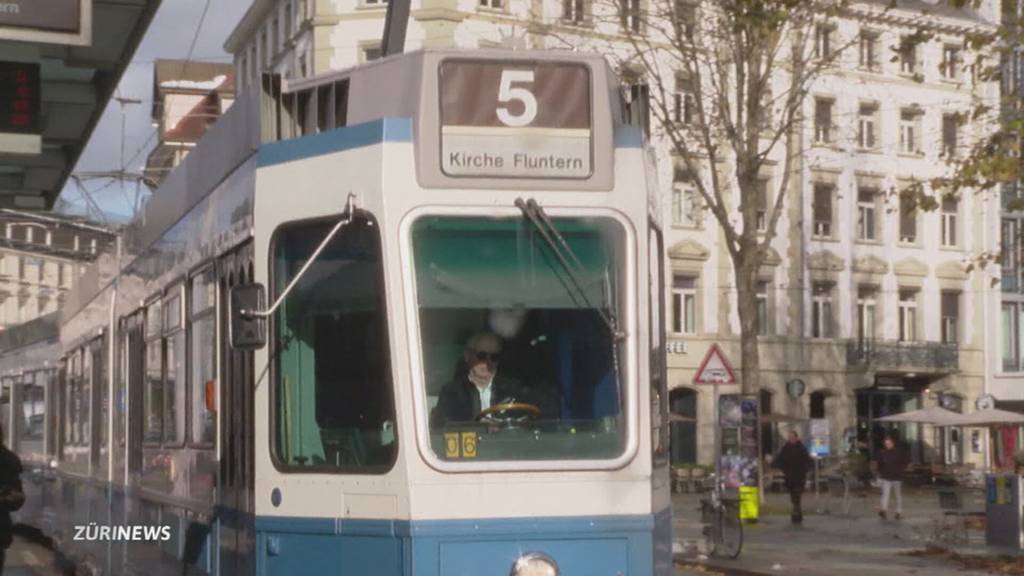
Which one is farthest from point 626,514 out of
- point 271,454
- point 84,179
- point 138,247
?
point 84,179

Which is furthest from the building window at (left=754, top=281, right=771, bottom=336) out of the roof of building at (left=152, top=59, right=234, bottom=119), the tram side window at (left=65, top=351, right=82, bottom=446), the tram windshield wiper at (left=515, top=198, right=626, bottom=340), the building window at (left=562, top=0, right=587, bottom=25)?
the tram windshield wiper at (left=515, top=198, right=626, bottom=340)

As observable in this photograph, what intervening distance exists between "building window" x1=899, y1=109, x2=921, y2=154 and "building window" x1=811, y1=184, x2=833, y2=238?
134 inches

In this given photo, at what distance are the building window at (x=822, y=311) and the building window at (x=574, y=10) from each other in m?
15.6

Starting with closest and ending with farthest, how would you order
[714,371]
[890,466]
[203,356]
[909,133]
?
[203,356] → [714,371] → [890,466] → [909,133]

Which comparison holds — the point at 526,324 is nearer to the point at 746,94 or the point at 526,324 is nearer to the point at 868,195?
the point at 746,94

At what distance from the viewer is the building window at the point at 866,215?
6222 cm

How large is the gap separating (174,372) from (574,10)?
37499 millimetres

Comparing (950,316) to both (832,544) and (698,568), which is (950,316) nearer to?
(832,544)

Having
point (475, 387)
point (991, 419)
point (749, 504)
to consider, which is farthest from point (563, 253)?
point (991, 419)

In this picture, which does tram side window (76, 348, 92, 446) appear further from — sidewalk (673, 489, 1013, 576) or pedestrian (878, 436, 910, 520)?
pedestrian (878, 436, 910, 520)

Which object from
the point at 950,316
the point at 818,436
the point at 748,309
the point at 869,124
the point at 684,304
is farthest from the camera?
the point at 950,316

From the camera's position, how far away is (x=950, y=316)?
214ft

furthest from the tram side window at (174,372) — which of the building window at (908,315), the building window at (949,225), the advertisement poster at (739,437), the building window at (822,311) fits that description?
the building window at (949,225)

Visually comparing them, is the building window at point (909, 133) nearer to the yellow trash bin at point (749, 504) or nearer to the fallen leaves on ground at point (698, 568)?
the yellow trash bin at point (749, 504)
